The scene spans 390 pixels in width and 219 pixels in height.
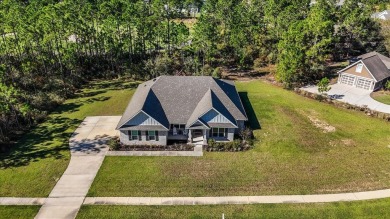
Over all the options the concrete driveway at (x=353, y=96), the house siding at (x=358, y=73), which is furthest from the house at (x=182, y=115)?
the house siding at (x=358, y=73)

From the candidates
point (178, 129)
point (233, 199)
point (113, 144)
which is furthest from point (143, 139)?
point (233, 199)

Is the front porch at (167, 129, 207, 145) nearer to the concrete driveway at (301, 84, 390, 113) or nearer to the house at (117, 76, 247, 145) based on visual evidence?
the house at (117, 76, 247, 145)

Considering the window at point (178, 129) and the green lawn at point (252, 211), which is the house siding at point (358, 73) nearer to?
the green lawn at point (252, 211)

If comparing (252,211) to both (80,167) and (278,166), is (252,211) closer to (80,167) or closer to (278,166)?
(278,166)

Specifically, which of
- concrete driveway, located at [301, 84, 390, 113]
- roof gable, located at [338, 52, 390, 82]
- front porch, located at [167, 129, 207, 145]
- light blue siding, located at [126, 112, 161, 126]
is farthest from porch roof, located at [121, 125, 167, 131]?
roof gable, located at [338, 52, 390, 82]

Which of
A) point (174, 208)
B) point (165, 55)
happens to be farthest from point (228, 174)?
point (165, 55)
